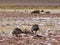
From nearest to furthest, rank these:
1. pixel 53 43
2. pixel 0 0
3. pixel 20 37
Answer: pixel 53 43 → pixel 20 37 → pixel 0 0

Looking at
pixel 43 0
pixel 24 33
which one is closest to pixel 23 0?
pixel 43 0

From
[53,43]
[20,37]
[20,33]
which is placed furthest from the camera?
[20,33]

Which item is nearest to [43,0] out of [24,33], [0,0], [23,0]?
[23,0]

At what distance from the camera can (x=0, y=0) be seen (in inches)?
3538

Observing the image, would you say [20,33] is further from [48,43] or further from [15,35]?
→ [48,43]

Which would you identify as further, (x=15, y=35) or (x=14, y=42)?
(x=15, y=35)

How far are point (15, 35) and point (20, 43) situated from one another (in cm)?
290

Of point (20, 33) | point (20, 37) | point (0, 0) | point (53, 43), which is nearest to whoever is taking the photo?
point (53, 43)

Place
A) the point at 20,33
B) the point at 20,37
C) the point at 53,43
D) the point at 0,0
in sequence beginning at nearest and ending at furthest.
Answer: the point at 53,43
the point at 20,37
the point at 20,33
the point at 0,0

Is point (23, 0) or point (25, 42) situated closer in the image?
point (25, 42)

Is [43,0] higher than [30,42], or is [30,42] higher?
[30,42]

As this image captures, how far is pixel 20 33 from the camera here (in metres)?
16.6

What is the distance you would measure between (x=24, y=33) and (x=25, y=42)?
3.40 m

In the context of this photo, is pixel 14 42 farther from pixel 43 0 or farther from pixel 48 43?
pixel 43 0
